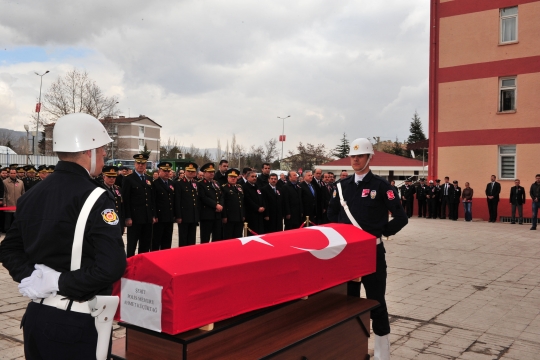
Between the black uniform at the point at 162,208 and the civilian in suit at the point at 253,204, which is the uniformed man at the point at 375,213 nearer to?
the black uniform at the point at 162,208

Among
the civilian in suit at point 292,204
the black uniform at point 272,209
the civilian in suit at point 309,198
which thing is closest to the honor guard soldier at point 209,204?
the black uniform at point 272,209

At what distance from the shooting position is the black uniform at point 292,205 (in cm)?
1362

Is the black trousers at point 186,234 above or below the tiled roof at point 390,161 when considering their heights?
below

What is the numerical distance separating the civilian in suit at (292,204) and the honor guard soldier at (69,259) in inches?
434

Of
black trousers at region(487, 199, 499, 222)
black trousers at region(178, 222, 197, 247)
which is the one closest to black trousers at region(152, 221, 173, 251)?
black trousers at region(178, 222, 197, 247)

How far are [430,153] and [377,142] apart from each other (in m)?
58.7

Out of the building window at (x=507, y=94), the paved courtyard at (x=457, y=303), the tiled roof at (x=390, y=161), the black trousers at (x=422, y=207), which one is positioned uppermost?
the building window at (x=507, y=94)

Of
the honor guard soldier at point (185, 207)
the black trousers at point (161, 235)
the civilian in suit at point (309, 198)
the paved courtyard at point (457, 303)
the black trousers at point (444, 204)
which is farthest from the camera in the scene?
the black trousers at point (444, 204)

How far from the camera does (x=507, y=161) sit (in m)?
22.6

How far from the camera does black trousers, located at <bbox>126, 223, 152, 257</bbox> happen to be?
9812mm

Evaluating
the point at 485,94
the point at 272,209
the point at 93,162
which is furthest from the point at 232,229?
the point at 485,94

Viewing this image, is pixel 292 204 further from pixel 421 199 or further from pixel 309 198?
pixel 421 199

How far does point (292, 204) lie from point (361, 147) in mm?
8967

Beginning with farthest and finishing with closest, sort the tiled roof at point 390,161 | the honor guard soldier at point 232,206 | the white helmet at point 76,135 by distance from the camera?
1. the tiled roof at point 390,161
2. the honor guard soldier at point 232,206
3. the white helmet at point 76,135
